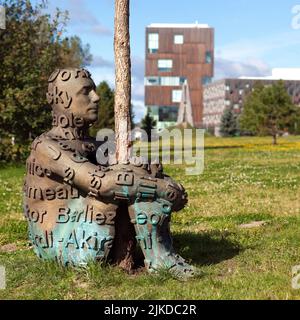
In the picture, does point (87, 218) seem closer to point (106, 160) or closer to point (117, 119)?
point (106, 160)

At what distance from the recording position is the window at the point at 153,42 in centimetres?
10300

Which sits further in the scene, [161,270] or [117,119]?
[117,119]

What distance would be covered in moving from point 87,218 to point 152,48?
99.7 m

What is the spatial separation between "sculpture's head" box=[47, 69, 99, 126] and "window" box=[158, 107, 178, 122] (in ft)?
325

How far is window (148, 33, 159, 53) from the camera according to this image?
10300cm

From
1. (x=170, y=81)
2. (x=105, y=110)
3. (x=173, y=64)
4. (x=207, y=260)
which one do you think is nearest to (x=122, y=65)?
(x=207, y=260)

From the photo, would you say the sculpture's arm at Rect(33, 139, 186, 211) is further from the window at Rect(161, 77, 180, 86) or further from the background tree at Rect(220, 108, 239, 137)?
the window at Rect(161, 77, 180, 86)

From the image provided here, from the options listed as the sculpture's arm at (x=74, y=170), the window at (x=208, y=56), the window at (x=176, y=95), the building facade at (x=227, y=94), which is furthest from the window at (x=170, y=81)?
the sculpture's arm at (x=74, y=170)

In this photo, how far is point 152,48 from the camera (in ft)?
341

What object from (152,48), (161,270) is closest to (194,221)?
(161,270)

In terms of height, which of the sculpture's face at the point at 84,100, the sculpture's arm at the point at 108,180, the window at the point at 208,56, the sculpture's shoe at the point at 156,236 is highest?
the window at the point at 208,56

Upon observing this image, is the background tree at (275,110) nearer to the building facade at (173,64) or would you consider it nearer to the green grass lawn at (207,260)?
the green grass lawn at (207,260)

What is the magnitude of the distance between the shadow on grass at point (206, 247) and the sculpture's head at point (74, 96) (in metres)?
2.13

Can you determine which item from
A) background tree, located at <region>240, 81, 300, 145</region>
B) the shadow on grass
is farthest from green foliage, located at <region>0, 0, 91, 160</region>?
background tree, located at <region>240, 81, 300, 145</region>
